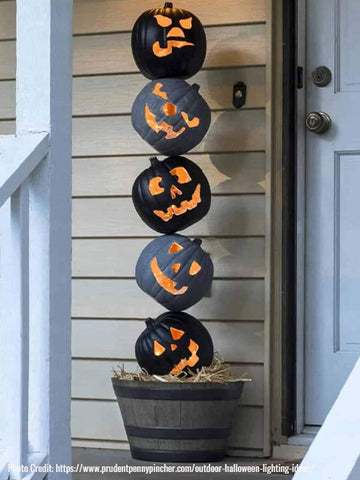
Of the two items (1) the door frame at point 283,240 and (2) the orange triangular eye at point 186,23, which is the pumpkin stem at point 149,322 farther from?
(2) the orange triangular eye at point 186,23

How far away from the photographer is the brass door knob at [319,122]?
149 inches

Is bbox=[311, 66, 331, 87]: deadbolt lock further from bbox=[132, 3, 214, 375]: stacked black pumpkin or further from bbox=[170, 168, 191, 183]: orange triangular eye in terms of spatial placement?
bbox=[170, 168, 191, 183]: orange triangular eye

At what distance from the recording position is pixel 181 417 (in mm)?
3547

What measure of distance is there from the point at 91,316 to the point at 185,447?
2.57 ft

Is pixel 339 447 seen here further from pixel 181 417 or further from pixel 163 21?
pixel 163 21

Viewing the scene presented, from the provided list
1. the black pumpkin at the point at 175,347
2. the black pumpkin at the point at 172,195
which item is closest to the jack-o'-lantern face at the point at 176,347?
the black pumpkin at the point at 175,347

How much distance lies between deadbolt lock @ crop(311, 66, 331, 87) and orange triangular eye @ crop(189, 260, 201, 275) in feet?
2.78

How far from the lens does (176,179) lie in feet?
12.0

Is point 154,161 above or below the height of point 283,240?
above

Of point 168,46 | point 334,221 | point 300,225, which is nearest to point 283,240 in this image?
point 300,225

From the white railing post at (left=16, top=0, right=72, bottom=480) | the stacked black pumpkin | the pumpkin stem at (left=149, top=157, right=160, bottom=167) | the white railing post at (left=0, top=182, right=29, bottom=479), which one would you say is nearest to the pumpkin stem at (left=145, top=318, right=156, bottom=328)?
the stacked black pumpkin

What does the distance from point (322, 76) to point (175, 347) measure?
117 cm

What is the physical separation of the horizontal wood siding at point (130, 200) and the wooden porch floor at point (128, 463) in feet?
0.29

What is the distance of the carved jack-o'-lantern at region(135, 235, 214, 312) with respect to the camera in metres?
3.62
